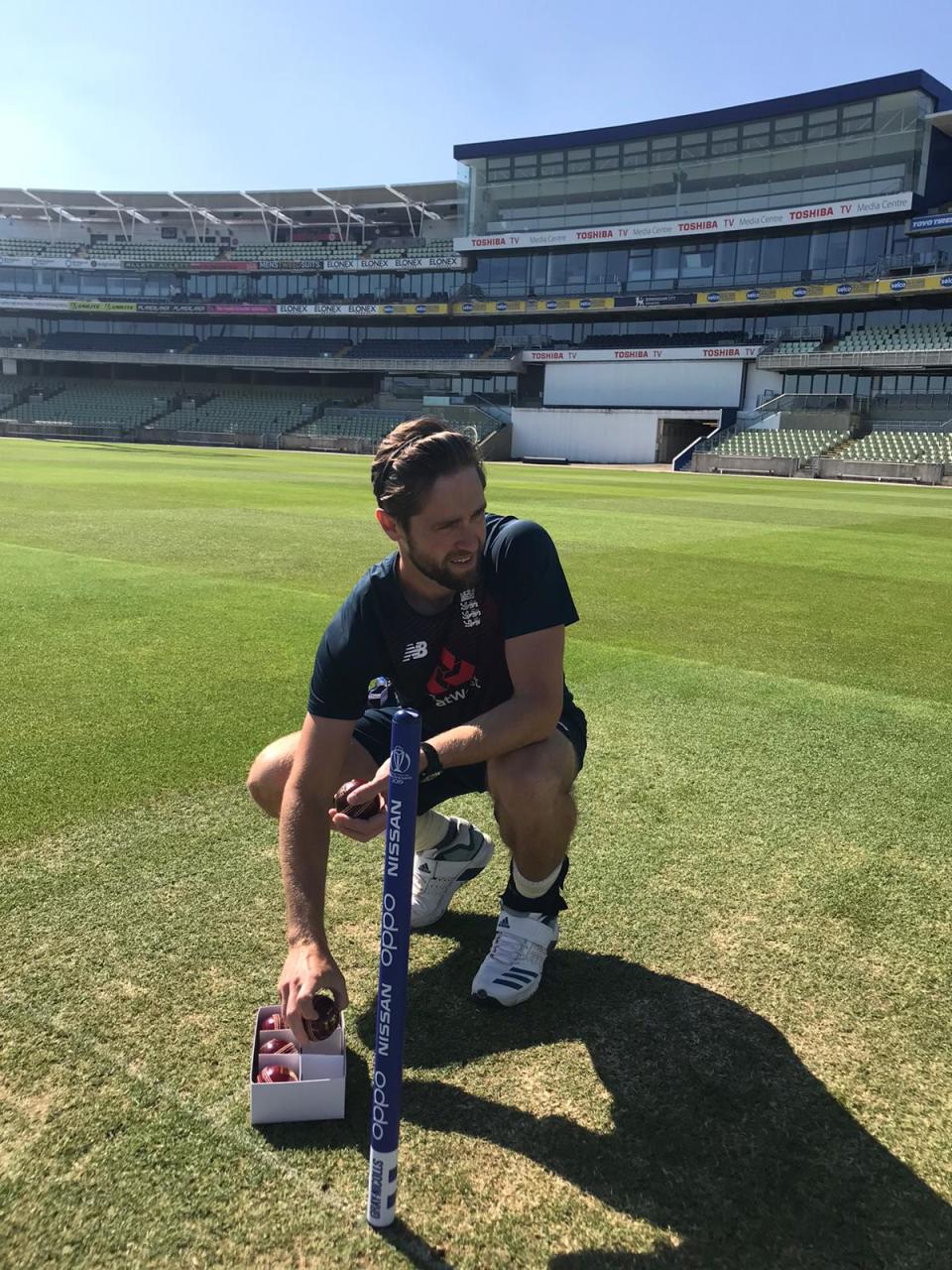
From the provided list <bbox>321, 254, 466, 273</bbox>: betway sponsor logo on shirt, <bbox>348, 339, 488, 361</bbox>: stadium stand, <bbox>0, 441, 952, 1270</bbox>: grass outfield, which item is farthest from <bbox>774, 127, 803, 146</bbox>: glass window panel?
<bbox>0, 441, 952, 1270</bbox>: grass outfield

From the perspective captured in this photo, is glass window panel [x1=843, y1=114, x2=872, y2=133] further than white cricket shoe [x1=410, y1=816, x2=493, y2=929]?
Yes

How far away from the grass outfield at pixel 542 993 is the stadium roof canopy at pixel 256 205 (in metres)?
71.3

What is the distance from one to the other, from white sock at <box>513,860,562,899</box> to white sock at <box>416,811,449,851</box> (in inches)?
15.1

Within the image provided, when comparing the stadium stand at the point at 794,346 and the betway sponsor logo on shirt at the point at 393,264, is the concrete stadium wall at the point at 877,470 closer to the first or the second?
the stadium stand at the point at 794,346

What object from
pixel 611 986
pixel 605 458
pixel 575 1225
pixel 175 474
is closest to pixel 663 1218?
pixel 575 1225

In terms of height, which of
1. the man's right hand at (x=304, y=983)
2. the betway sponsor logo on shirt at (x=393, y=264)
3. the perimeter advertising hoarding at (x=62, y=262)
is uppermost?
the perimeter advertising hoarding at (x=62, y=262)

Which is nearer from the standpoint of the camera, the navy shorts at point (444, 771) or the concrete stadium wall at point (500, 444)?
the navy shorts at point (444, 771)

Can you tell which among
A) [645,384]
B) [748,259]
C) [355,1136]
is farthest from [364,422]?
[355,1136]

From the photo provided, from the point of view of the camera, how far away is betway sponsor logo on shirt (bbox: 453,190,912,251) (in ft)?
175

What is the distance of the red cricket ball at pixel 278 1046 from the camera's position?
254 cm

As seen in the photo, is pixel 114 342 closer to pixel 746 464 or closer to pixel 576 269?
pixel 576 269

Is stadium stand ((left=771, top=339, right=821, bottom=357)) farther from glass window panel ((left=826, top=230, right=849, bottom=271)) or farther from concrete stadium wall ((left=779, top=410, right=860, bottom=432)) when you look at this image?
glass window panel ((left=826, top=230, right=849, bottom=271))

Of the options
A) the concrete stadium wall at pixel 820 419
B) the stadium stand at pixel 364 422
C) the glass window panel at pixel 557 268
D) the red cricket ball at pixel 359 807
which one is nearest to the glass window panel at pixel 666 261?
the glass window panel at pixel 557 268

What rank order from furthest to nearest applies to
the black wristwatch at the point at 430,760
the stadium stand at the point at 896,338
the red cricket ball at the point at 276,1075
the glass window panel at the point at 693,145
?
1. the glass window panel at the point at 693,145
2. the stadium stand at the point at 896,338
3. the black wristwatch at the point at 430,760
4. the red cricket ball at the point at 276,1075
